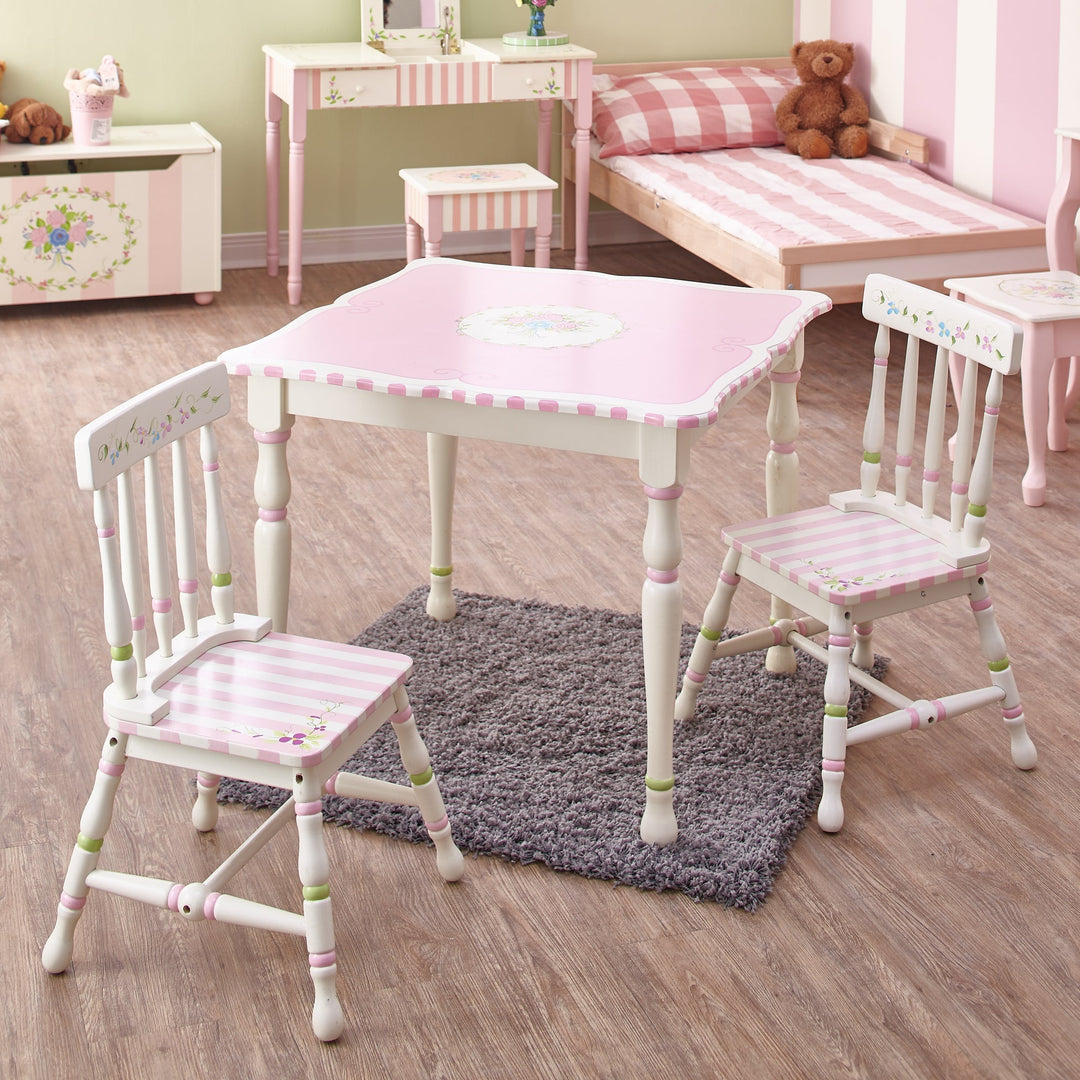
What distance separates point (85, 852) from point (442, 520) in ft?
3.60

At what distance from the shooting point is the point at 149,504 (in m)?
1.81

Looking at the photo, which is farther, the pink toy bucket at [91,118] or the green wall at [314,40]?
the green wall at [314,40]

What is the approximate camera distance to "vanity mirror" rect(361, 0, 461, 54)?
5156 millimetres

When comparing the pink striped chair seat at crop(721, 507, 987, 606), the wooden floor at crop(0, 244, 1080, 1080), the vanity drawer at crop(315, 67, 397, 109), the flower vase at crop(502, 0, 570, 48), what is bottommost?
the wooden floor at crop(0, 244, 1080, 1080)


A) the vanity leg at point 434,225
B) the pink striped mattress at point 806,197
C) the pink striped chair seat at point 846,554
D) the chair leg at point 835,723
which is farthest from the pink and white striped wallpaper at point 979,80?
the chair leg at point 835,723

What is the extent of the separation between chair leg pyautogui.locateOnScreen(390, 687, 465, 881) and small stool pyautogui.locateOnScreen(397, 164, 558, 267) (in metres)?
2.82

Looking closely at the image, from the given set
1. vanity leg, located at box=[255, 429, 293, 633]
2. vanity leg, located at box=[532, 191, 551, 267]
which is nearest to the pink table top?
vanity leg, located at box=[255, 429, 293, 633]

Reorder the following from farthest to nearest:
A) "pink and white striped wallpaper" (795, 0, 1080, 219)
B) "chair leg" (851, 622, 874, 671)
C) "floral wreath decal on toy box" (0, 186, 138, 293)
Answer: "floral wreath decal on toy box" (0, 186, 138, 293) → "pink and white striped wallpaper" (795, 0, 1080, 219) → "chair leg" (851, 622, 874, 671)

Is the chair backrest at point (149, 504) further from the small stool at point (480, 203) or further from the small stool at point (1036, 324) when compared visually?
the small stool at point (480, 203)

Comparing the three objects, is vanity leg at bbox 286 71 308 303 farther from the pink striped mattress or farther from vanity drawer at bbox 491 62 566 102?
the pink striped mattress

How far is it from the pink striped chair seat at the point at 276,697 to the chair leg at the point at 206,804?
0.91ft

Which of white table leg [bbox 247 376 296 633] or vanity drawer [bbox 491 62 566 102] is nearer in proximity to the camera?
white table leg [bbox 247 376 296 633]

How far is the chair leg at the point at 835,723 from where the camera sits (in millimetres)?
2180

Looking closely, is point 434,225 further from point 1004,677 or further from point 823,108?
point 1004,677
